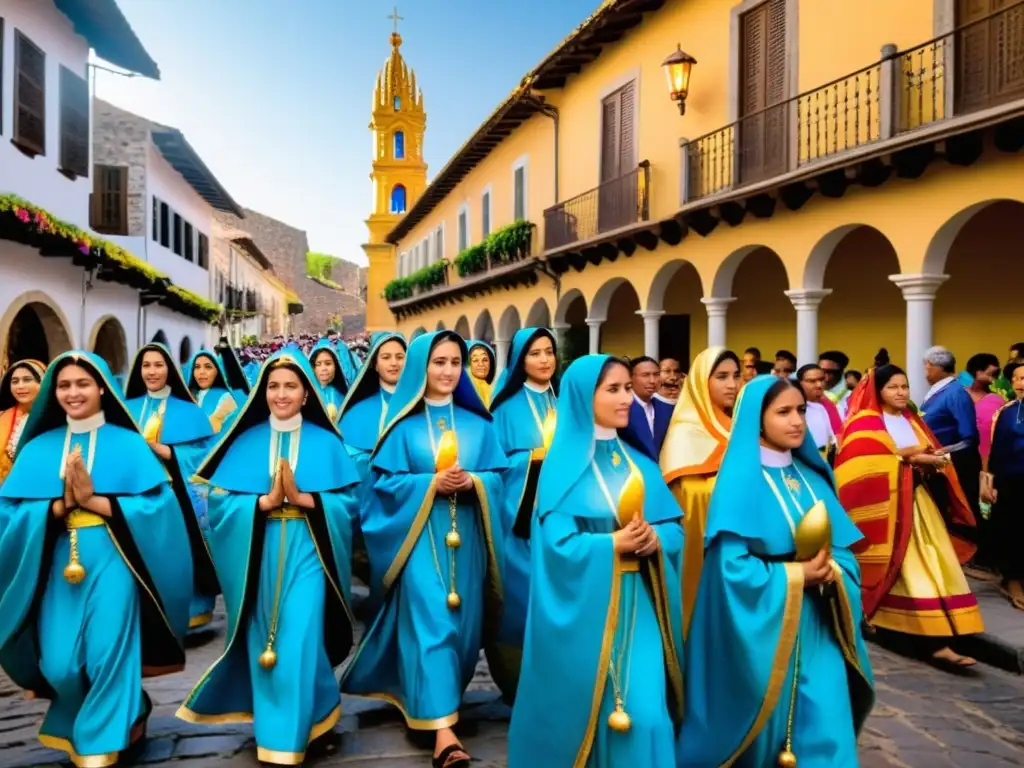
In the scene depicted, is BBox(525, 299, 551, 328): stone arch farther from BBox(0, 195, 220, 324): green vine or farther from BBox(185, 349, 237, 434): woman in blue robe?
BBox(185, 349, 237, 434): woman in blue robe

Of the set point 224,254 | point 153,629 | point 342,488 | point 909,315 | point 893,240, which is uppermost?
point 224,254

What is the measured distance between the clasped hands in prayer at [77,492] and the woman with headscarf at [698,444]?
313cm

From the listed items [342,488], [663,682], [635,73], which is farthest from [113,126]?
[663,682]

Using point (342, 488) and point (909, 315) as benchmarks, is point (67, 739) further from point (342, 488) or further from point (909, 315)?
point (909, 315)

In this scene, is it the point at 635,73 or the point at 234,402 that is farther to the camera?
the point at 635,73

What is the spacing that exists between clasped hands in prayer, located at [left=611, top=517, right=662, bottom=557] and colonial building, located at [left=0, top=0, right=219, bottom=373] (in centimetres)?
1025

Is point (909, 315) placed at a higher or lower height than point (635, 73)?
lower

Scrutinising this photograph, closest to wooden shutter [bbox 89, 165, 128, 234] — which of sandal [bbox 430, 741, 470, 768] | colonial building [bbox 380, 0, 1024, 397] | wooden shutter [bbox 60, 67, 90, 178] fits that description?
wooden shutter [bbox 60, 67, 90, 178]

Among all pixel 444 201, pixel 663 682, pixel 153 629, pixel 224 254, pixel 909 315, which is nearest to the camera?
pixel 663 682

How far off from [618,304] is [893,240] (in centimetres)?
1168

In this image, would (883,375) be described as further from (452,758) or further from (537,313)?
(537,313)

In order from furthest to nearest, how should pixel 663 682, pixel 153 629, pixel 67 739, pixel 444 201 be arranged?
pixel 444 201
pixel 153 629
pixel 67 739
pixel 663 682

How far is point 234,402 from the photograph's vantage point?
9.11 metres

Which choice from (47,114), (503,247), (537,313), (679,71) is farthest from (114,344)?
(679,71)
